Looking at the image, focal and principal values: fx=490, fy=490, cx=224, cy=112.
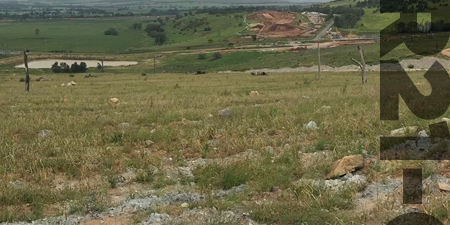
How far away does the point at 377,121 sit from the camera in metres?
12.2

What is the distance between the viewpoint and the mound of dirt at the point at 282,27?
162125 mm

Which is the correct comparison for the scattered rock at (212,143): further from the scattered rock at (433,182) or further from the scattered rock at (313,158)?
the scattered rock at (433,182)

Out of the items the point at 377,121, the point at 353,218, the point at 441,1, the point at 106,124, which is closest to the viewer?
the point at 353,218

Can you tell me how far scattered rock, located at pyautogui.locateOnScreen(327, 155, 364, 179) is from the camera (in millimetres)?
8891

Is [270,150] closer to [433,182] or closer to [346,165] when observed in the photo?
[346,165]

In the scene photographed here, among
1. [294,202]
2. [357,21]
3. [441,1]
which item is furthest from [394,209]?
[357,21]

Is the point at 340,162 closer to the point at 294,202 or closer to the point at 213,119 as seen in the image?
the point at 294,202

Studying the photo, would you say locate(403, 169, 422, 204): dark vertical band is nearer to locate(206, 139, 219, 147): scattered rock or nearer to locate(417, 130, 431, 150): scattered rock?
locate(417, 130, 431, 150): scattered rock

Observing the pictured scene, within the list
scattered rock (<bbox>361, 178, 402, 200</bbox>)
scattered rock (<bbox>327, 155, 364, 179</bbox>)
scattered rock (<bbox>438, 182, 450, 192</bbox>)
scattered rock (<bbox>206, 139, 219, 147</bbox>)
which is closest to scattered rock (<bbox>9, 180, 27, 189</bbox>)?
scattered rock (<bbox>206, 139, 219, 147</bbox>)

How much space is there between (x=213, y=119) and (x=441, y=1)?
13625 cm

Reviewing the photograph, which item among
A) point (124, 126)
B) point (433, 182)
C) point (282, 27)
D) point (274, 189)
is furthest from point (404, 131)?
point (282, 27)

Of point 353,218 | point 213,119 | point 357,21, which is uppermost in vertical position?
point 353,218

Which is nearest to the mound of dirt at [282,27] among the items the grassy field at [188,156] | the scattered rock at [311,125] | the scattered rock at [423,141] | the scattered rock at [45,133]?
the grassy field at [188,156]

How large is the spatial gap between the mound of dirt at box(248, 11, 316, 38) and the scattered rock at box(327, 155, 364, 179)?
151 meters
